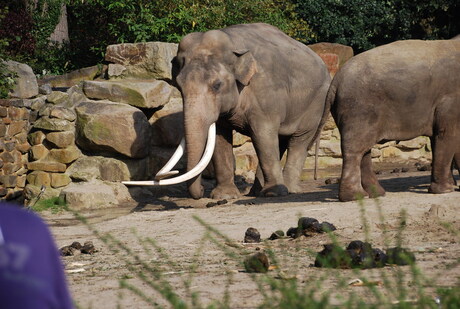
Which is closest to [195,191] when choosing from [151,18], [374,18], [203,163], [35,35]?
[203,163]

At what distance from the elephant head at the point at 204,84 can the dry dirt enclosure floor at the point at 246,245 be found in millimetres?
607

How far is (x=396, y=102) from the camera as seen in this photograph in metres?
8.91

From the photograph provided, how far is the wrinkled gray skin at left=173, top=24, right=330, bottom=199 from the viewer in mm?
10273

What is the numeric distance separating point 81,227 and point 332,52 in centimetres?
804

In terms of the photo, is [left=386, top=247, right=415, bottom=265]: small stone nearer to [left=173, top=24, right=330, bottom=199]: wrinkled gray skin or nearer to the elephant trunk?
the elephant trunk

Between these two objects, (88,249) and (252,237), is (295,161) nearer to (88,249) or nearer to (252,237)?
(252,237)

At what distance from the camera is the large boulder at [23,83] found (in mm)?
12000

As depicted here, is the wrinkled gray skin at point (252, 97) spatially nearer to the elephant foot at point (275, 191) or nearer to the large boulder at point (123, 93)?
the elephant foot at point (275, 191)

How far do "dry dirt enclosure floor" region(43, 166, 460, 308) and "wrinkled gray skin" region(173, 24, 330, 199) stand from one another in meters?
0.48

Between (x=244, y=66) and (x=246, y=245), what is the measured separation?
424 cm

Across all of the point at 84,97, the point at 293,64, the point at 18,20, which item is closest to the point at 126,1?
the point at 18,20

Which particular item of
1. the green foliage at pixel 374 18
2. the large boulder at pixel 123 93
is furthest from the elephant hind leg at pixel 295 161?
the green foliage at pixel 374 18

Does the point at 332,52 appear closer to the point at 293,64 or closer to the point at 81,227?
the point at 293,64

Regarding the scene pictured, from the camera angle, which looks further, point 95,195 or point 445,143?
point 95,195
